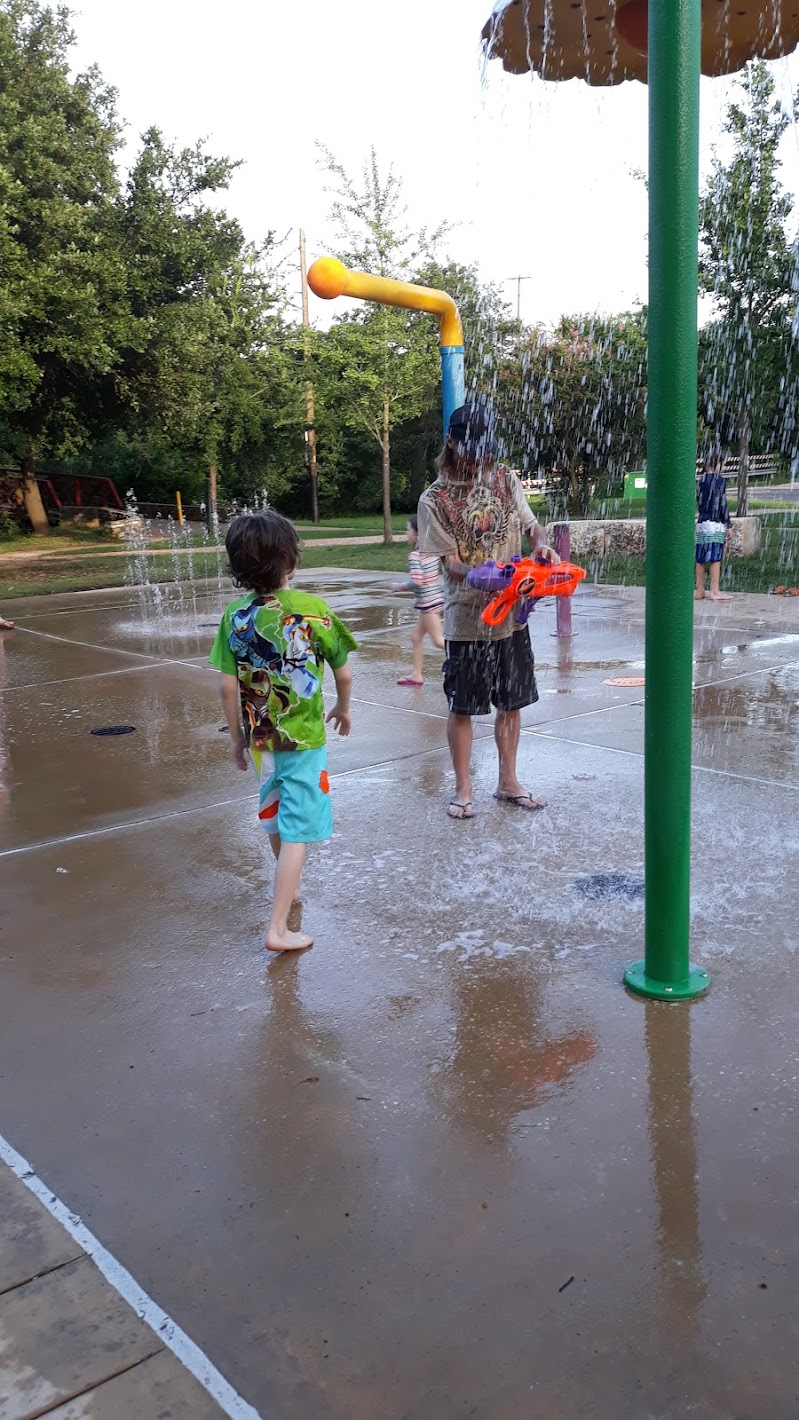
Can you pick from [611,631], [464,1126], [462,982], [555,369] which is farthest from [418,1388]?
[555,369]

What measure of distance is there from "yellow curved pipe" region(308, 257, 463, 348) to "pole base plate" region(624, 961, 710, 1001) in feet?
22.3

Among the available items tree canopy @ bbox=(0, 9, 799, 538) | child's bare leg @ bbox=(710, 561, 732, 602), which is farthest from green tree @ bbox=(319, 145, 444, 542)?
child's bare leg @ bbox=(710, 561, 732, 602)

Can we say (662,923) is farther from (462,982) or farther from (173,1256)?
(173,1256)

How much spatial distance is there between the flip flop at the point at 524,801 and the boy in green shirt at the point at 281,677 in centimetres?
155

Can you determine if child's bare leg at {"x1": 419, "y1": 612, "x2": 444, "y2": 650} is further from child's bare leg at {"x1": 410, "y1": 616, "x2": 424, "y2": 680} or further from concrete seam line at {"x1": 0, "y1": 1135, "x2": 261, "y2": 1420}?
concrete seam line at {"x1": 0, "y1": 1135, "x2": 261, "y2": 1420}

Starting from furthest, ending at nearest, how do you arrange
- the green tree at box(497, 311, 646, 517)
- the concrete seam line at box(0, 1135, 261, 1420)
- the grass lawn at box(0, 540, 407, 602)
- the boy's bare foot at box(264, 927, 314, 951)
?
the green tree at box(497, 311, 646, 517) < the grass lawn at box(0, 540, 407, 602) < the boy's bare foot at box(264, 927, 314, 951) < the concrete seam line at box(0, 1135, 261, 1420)

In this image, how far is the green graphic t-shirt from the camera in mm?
3498

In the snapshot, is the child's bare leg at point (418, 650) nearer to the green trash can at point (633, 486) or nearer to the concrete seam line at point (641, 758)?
the concrete seam line at point (641, 758)

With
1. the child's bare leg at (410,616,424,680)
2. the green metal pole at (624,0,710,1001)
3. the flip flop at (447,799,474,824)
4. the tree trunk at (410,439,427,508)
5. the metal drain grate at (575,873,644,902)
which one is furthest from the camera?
the tree trunk at (410,439,427,508)

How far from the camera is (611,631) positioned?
9.68 meters

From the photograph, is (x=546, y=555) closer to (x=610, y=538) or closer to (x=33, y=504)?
(x=610, y=538)

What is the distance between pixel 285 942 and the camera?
143 inches

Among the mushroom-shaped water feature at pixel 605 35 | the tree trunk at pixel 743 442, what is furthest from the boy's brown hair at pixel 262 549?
the tree trunk at pixel 743 442

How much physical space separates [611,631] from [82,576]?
10329mm
